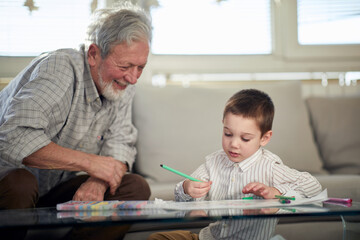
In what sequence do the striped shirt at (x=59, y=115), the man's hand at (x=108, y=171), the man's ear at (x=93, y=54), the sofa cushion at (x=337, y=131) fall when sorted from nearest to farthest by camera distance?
the striped shirt at (x=59, y=115) → the man's hand at (x=108, y=171) → the man's ear at (x=93, y=54) → the sofa cushion at (x=337, y=131)

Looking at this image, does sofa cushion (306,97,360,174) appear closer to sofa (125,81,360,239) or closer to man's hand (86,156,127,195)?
sofa (125,81,360,239)

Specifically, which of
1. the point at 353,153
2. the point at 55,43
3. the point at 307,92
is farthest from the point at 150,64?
the point at 353,153

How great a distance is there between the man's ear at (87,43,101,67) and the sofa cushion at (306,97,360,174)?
1.00 metres

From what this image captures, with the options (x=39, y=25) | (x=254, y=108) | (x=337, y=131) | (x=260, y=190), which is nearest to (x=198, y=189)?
(x=260, y=190)

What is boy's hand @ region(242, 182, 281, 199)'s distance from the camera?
1.02 meters

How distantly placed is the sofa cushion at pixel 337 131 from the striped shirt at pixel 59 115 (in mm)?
809

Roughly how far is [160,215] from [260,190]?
13.5 inches

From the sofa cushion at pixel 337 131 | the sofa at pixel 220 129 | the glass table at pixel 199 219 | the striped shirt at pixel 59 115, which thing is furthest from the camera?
the sofa cushion at pixel 337 131

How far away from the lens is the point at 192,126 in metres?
1.64

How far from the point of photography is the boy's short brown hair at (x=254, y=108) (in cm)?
109

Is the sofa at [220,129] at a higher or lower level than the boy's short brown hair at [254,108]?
lower

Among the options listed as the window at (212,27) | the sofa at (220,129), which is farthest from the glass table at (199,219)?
the window at (212,27)

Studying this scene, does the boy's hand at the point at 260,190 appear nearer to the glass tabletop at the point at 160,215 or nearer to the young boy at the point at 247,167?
the young boy at the point at 247,167

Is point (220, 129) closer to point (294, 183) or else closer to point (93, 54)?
point (294, 183)
